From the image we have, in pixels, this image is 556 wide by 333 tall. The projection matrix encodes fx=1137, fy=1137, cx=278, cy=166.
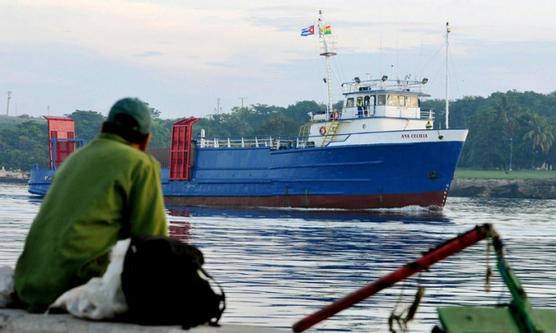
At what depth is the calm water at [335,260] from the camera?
440 inches

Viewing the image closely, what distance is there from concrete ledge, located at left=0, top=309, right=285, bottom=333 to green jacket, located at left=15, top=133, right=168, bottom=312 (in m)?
0.13

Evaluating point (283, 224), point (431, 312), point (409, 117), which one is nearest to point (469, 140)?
point (409, 117)

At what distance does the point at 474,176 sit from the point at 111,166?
9050 centimetres

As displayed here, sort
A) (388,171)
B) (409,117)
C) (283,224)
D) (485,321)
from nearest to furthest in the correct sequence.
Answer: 1. (485,321)
2. (283,224)
3. (388,171)
4. (409,117)

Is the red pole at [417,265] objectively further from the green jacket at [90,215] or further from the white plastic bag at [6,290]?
the white plastic bag at [6,290]

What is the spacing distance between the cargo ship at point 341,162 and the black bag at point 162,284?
3462 centimetres

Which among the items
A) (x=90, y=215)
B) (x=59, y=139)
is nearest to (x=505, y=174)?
(x=59, y=139)

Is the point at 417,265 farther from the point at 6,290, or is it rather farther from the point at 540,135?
the point at 540,135

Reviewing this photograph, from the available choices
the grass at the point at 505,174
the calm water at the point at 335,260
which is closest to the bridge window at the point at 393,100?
the calm water at the point at 335,260

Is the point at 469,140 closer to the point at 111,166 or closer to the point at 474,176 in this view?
the point at 474,176

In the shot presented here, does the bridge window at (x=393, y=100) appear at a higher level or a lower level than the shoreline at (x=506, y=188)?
higher

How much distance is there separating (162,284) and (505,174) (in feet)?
304

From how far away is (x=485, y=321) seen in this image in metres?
4.88

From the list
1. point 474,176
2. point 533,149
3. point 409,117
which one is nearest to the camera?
point 409,117
